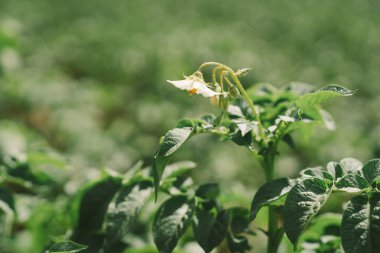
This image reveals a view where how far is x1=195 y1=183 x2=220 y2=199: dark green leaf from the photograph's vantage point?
1.41 metres

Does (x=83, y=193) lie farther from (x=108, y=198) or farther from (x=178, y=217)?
(x=178, y=217)

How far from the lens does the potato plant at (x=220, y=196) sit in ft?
3.57

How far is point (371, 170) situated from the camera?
1.17 meters

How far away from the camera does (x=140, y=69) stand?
4.86m

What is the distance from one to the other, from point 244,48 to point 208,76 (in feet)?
3.65

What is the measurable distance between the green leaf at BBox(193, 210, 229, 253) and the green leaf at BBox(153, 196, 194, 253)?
0.04 metres

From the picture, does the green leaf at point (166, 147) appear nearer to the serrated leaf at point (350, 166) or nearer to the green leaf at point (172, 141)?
the green leaf at point (172, 141)

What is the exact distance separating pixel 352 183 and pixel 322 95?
0.23 metres

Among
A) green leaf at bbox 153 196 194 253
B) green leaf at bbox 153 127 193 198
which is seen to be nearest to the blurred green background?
green leaf at bbox 153 196 194 253

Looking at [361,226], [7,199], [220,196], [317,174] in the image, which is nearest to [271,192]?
[317,174]

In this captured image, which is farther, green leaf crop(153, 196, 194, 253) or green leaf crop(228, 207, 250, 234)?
green leaf crop(228, 207, 250, 234)

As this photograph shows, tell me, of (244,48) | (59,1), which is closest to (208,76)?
(244,48)

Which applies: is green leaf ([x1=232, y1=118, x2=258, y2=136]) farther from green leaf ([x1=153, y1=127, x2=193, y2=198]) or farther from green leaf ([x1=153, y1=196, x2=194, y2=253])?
green leaf ([x1=153, y1=196, x2=194, y2=253])

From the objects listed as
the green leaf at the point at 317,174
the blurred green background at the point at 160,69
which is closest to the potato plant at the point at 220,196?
the green leaf at the point at 317,174
